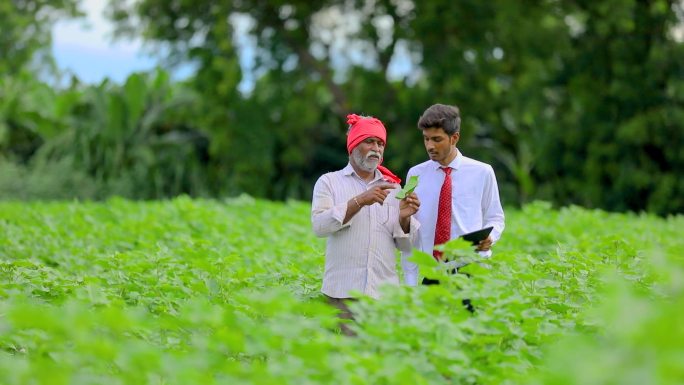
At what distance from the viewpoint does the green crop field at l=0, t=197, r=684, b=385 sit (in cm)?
304

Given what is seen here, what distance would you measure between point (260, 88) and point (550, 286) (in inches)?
861

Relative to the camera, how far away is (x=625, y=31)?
77.9ft

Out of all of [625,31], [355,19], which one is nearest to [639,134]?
[625,31]

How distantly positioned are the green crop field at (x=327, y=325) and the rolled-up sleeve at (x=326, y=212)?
458mm

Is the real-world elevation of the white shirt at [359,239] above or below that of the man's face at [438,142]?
below

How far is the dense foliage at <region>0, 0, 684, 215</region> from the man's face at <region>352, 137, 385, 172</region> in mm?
17587

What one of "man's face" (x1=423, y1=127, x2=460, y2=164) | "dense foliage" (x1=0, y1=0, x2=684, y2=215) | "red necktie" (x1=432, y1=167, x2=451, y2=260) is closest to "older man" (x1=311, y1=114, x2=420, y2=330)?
"red necktie" (x1=432, y1=167, x2=451, y2=260)

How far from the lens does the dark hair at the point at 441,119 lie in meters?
5.94

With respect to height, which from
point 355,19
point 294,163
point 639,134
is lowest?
point 294,163

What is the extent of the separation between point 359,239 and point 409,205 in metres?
0.38

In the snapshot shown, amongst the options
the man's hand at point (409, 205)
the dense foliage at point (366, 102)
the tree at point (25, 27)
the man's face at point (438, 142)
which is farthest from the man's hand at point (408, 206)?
the tree at point (25, 27)

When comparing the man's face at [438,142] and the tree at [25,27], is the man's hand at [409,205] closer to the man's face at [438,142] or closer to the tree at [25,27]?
the man's face at [438,142]

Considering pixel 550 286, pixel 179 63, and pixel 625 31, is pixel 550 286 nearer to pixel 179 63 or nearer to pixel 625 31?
pixel 625 31

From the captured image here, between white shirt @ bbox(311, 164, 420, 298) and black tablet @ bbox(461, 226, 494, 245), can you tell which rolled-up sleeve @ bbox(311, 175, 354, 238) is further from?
black tablet @ bbox(461, 226, 494, 245)
